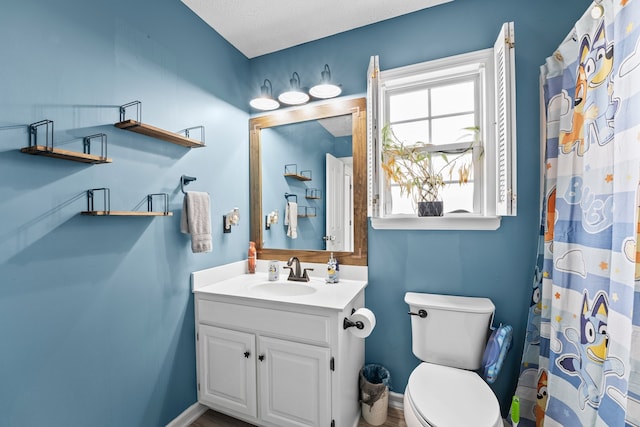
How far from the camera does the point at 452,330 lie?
156 centimetres

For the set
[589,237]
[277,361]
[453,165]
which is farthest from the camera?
[453,165]

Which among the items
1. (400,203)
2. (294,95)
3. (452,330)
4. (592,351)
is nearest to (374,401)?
(452,330)

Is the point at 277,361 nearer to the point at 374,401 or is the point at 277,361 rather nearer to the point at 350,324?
the point at 350,324

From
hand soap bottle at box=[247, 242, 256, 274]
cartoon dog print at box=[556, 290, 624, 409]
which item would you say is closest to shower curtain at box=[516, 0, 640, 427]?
cartoon dog print at box=[556, 290, 624, 409]

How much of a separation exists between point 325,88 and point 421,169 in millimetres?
853

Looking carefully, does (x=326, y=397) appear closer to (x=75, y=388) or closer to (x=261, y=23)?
(x=75, y=388)

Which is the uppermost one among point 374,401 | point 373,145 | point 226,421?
point 373,145

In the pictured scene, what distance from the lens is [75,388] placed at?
1202mm

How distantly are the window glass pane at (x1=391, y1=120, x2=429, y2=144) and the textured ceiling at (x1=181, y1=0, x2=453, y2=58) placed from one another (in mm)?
710

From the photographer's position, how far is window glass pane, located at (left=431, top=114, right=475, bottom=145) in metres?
1.76

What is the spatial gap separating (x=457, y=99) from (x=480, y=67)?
205 mm

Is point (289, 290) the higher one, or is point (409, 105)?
point (409, 105)

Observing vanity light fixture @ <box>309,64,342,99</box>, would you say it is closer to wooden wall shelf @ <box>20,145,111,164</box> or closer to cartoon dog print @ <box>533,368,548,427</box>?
wooden wall shelf @ <box>20,145,111,164</box>

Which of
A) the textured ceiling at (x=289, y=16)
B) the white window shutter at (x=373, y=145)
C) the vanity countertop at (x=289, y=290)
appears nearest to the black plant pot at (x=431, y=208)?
the white window shutter at (x=373, y=145)
